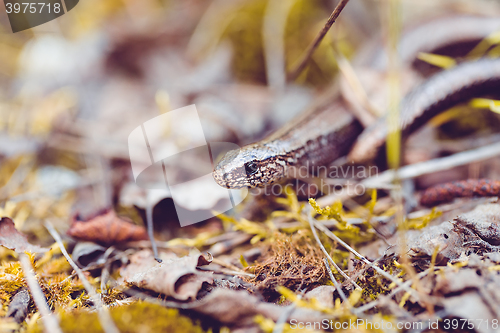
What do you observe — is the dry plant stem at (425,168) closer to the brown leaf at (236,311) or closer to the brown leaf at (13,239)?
the brown leaf at (236,311)

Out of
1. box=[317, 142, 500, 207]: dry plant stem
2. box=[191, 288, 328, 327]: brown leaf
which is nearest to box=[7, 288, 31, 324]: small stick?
box=[191, 288, 328, 327]: brown leaf

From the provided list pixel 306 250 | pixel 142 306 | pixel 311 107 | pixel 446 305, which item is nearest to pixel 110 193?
pixel 142 306

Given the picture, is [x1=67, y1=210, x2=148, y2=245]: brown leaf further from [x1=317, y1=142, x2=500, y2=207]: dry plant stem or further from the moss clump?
[x1=317, y1=142, x2=500, y2=207]: dry plant stem

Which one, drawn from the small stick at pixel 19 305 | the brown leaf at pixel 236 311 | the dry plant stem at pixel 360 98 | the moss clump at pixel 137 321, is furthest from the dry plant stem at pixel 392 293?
→ the small stick at pixel 19 305

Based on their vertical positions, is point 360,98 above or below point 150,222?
above

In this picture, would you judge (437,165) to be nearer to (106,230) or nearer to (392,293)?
(392,293)

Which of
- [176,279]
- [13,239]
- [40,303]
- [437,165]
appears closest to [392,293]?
[176,279]

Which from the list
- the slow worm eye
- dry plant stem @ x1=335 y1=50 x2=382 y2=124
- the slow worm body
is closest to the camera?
the slow worm eye
